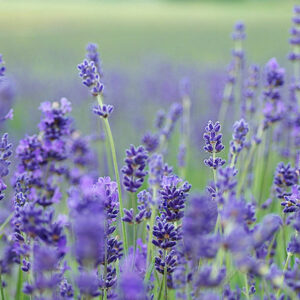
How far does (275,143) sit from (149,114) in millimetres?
3425

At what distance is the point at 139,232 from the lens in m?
2.26

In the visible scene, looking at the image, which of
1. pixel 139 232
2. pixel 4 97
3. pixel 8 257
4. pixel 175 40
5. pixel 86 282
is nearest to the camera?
pixel 86 282

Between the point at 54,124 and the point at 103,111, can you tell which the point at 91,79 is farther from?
the point at 54,124

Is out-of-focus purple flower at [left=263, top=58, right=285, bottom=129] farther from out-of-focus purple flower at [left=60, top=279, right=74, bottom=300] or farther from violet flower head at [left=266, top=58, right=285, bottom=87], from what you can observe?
out-of-focus purple flower at [left=60, top=279, right=74, bottom=300]

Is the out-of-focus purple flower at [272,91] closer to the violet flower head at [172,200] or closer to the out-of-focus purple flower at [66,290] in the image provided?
the violet flower head at [172,200]

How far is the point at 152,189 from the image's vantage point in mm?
1473

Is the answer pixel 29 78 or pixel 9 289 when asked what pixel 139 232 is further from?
pixel 29 78

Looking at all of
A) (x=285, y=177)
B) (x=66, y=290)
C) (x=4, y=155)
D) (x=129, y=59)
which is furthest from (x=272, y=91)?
(x=129, y=59)

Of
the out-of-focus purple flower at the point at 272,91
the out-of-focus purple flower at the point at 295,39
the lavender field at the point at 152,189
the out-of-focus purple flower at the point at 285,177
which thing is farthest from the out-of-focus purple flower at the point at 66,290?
the out-of-focus purple flower at the point at 295,39

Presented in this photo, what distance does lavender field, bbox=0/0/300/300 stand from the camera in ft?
3.35

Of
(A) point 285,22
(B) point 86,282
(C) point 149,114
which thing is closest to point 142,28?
(A) point 285,22

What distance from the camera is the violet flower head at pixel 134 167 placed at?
4.93 ft

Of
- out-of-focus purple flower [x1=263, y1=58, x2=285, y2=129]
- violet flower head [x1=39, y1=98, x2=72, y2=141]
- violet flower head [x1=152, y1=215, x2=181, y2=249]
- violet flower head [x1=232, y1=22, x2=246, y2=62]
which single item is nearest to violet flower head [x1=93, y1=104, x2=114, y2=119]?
violet flower head [x1=39, y1=98, x2=72, y2=141]

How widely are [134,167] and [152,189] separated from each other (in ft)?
0.32
